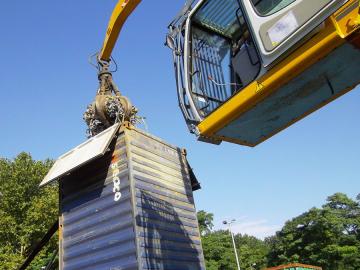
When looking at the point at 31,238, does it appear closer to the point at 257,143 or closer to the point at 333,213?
the point at 257,143

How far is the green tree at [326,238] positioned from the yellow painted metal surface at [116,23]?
37.7 m

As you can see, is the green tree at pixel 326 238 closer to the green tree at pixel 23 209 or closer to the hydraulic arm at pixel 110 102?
the green tree at pixel 23 209

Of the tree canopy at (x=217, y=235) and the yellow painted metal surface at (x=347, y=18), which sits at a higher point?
the tree canopy at (x=217, y=235)

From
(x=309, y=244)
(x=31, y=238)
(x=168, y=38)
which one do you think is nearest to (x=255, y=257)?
(x=309, y=244)

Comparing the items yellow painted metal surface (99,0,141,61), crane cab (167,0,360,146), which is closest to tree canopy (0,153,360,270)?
yellow painted metal surface (99,0,141,61)

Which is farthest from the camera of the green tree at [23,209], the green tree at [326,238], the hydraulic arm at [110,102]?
the green tree at [326,238]

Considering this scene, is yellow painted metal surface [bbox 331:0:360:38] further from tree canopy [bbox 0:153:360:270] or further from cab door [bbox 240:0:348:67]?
tree canopy [bbox 0:153:360:270]

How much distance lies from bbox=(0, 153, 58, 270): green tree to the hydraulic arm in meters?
16.9

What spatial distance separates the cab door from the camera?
378 centimetres

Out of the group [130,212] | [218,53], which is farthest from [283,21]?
[130,212]

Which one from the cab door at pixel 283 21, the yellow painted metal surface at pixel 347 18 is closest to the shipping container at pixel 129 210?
the cab door at pixel 283 21

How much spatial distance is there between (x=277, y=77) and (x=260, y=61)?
29 centimetres

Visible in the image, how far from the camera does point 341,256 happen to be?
1613 inches

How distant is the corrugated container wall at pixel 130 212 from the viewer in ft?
21.8
